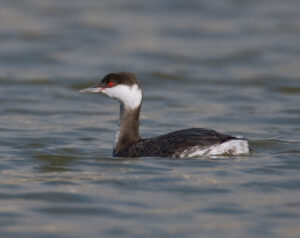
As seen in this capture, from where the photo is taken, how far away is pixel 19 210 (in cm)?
795

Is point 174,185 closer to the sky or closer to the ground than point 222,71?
closer to the ground

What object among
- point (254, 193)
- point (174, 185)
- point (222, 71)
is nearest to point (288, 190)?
point (254, 193)

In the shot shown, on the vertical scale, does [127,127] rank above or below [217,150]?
above

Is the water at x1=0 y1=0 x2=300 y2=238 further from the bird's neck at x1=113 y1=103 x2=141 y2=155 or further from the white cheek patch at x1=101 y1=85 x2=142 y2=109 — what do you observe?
the white cheek patch at x1=101 y1=85 x2=142 y2=109

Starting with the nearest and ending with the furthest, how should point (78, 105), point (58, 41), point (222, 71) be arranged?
point (78, 105) < point (222, 71) < point (58, 41)

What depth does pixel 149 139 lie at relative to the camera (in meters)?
10.2

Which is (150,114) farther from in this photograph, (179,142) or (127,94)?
(179,142)

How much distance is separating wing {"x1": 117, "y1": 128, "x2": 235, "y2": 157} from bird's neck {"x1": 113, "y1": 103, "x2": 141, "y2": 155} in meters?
0.39

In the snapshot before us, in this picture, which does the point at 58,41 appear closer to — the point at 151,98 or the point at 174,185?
the point at 151,98

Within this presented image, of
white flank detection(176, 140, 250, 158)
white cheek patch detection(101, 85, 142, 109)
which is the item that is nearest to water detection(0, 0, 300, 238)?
white flank detection(176, 140, 250, 158)

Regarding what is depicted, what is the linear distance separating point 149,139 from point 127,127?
396 mm

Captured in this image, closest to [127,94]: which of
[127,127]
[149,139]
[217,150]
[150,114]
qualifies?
[127,127]

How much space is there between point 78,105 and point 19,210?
7.02 metres

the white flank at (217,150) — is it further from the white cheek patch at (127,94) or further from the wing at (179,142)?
the white cheek patch at (127,94)
